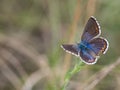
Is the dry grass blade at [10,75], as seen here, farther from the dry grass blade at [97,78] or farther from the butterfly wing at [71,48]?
the butterfly wing at [71,48]

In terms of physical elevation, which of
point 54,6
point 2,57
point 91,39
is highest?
point 54,6

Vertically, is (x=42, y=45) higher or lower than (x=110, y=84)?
higher

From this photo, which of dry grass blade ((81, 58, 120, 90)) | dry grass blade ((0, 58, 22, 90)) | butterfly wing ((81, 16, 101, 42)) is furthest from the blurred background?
butterfly wing ((81, 16, 101, 42))

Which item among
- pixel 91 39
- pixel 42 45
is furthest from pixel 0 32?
pixel 91 39

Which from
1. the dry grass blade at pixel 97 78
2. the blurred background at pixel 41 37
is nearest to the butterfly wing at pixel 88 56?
the dry grass blade at pixel 97 78

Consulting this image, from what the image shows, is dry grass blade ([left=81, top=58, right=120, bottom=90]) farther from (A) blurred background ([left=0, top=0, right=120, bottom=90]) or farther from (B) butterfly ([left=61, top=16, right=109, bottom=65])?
(A) blurred background ([left=0, top=0, right=120, bottom=90])

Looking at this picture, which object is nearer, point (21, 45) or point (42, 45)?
point (21, 45)

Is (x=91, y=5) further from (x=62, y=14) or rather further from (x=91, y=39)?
(x=91, y=39)

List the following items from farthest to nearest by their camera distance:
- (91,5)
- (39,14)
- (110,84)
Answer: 1. (39,14)
2. (110,84)
3. (91,5)
